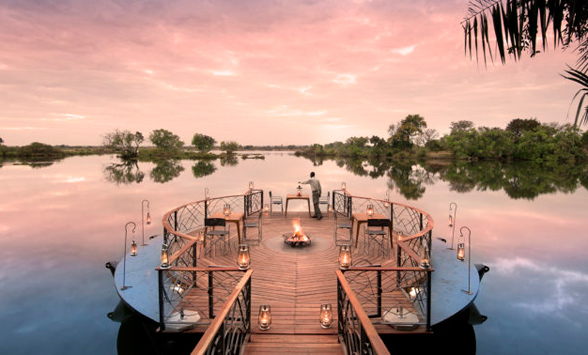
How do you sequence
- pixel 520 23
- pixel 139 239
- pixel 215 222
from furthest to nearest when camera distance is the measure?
pixel 139 239 → pixel 215 222 → pixel 520 23

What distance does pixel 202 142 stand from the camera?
3396 inches

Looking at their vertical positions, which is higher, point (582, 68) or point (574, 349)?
point (582, 68)

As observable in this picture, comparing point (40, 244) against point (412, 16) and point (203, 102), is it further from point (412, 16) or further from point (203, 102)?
point (203, 102)

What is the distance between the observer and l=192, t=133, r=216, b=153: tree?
85.8 m

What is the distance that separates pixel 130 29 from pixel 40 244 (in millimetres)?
15179

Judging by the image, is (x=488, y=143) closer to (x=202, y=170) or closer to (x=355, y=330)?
(x=202, y=170)

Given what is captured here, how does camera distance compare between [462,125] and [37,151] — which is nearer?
[37,151]

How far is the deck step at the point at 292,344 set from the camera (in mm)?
3479

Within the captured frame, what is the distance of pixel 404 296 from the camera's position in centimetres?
491

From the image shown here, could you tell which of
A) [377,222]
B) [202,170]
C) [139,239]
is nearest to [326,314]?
[377,222]

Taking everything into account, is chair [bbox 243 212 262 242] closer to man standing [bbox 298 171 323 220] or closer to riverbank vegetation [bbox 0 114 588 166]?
man standing [bbox 298 171 323 220]

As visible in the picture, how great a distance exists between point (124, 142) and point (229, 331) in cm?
8812

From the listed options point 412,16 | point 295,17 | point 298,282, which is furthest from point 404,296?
point 295,17

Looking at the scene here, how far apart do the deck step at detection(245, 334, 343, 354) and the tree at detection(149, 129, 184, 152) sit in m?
84.0
